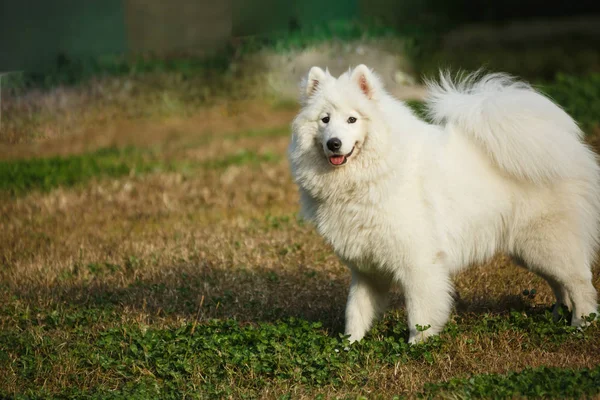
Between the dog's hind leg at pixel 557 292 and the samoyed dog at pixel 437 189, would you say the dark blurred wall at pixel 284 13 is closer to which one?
the samoyed dog at pixel 437 189

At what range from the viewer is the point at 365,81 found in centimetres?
463

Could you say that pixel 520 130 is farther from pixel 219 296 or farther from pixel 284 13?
pixel 284 13

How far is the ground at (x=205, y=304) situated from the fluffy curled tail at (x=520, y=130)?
3.48 feet

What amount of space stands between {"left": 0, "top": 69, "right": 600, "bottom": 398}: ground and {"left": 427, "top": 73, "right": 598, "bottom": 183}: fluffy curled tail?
3.48 ft

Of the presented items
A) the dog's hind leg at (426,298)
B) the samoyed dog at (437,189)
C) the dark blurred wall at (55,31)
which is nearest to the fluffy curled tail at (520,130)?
the samoyed dog at (437,189)

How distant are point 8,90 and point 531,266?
5.73 meters

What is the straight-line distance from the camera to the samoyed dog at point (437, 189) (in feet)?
15.0

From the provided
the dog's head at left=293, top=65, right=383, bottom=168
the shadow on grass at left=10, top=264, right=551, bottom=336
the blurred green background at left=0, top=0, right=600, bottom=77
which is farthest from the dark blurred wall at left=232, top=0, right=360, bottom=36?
the dog's head at left=293, top=65, right=383, bottom=168

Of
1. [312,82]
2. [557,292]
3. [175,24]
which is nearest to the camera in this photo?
[312,82]

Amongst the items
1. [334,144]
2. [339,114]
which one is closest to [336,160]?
[334,144]

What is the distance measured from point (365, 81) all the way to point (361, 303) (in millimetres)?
1476

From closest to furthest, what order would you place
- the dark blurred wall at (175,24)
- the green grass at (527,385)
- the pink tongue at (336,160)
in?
the green grass at (527,385) < the pink tongue at (336,160) < the dark blurred wall at (175,24)

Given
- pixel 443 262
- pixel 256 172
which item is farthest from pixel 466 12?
pixel 443 262

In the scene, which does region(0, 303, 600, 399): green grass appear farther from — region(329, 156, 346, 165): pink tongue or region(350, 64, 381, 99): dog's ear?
region(350, 64, 381, 99): dog's ear
